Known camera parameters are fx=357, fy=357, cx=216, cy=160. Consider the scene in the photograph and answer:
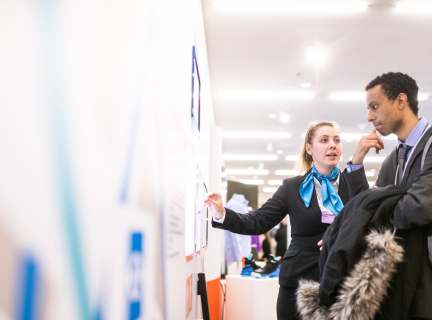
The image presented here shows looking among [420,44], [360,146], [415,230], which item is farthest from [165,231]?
[420,44]

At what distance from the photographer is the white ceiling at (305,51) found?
12.1ft

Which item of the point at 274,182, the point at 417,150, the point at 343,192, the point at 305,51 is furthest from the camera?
the point at 274,182

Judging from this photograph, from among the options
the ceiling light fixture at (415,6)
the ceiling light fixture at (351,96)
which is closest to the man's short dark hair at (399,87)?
the ceiling light fixture at (415,6)

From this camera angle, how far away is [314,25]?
3822 millimetres

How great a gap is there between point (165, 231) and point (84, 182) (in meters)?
0.70

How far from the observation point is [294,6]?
3480mm

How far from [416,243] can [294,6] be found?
9.67 ft

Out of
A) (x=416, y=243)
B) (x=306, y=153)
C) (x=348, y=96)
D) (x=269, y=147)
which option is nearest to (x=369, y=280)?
(x=416, y=243)

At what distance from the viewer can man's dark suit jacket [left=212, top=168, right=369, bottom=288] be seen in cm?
163

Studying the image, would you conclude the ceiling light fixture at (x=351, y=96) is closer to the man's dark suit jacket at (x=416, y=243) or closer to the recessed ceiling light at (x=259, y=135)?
the recessed ceiling light at (x=259, y=135)

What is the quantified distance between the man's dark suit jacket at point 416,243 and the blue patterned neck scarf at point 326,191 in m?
0.57

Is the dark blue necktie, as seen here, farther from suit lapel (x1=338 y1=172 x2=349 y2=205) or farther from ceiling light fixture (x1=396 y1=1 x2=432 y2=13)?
ceiling light fixture (x1=396 y1=1 x2=432 y2=13)

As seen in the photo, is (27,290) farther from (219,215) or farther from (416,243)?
(219,215)

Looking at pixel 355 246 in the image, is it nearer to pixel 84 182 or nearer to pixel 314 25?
pixel 84 182
